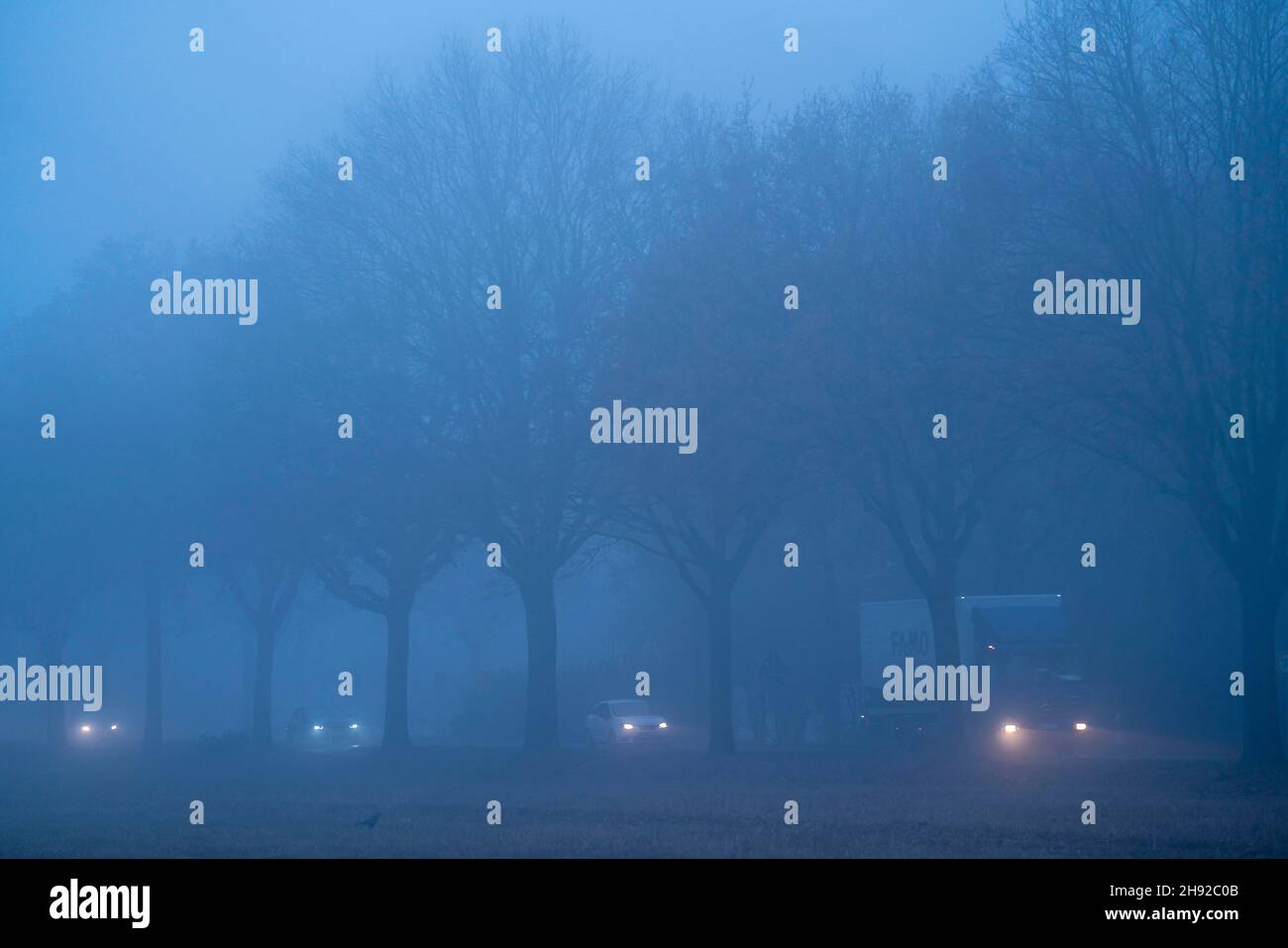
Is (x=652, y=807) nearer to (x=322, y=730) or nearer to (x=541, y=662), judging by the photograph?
(x=541, y=662)

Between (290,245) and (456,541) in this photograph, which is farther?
(456,541)

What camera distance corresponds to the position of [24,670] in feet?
136

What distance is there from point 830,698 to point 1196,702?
11.6 m

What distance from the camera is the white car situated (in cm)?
4462

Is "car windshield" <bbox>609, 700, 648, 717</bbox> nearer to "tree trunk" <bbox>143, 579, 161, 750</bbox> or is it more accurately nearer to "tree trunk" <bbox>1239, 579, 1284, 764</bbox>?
"tree trunk" <bbox>143, 579, 161, 750</bbox>

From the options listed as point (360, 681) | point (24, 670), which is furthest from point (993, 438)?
point (360, 681)

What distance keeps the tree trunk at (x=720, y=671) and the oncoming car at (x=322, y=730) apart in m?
18.2

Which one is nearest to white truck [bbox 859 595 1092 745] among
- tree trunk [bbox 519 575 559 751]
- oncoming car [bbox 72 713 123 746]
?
tree trunk [bbox 519 575 559 751]

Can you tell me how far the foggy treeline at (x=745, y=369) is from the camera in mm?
26750

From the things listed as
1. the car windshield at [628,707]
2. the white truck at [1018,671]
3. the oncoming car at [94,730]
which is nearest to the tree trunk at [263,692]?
the car windshield at [628,707]

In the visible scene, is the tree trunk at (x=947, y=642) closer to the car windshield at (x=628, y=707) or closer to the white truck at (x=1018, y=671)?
the white truck at (x=1018, y=671)

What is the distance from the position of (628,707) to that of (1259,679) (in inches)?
909
